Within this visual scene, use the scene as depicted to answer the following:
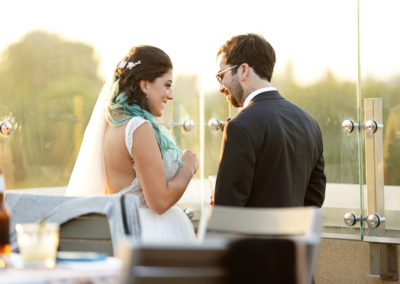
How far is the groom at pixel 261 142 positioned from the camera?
301 centimetres

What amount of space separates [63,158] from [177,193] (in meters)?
1.49

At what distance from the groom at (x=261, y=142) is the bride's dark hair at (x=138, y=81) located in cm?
26

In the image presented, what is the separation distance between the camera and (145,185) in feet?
10.5

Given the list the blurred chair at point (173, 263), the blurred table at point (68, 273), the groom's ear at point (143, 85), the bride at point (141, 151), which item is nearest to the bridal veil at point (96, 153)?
the bride at point (141, 151)

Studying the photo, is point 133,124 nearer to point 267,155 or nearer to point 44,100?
point 267,155

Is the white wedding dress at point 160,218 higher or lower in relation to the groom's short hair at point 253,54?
lower

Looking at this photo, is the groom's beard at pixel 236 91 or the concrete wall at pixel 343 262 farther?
the concrete wall at pixel 343 262

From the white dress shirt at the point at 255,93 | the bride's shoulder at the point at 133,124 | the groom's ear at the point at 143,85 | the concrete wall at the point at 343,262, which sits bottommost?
the concrete wall at the point at 343,262

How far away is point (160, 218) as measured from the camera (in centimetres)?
336

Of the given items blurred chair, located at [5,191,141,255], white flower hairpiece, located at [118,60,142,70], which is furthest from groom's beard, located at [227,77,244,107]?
blurred chair, located at [5,191,141,255]

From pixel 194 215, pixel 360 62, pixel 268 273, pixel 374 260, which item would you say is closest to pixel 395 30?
pixel 360 62

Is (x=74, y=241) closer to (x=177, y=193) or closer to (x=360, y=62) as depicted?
(x=177, y=193)

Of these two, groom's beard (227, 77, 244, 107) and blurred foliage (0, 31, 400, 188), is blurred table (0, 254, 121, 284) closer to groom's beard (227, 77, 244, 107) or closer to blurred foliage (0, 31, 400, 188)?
groom's beard (227, 77, 244, 107)

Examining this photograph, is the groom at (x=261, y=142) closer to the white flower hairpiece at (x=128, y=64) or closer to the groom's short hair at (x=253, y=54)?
the groom's short hair at (x=253, y=54)
